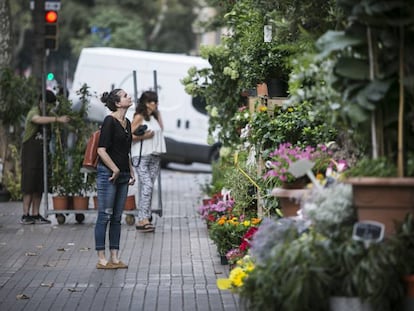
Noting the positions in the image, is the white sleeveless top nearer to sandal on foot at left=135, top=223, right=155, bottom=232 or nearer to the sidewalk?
sandal on foot at left=135, top=223, right=155, bottom=232

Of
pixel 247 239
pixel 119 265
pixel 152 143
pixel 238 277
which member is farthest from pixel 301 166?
pixel 152 143

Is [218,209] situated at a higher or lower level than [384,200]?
lower

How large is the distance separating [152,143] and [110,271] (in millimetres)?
3685

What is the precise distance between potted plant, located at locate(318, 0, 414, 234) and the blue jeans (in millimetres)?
4048

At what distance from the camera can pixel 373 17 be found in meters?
7.15

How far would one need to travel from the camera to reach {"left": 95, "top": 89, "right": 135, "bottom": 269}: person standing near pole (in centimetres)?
1097

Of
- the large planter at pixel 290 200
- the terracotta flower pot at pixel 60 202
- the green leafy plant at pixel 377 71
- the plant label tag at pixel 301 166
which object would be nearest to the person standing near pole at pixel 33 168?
the terracotta flower pot at pixel 60 202

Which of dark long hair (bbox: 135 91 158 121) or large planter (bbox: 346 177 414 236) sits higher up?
dark long hair (bbox: 135 91 158 121)

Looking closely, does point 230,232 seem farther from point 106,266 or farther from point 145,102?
point 145,102

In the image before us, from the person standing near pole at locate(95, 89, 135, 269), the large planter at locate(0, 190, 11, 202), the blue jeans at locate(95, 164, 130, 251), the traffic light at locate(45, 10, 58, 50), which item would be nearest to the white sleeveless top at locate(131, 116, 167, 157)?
the person standing near pole at locate(95, 89, 135, 269)

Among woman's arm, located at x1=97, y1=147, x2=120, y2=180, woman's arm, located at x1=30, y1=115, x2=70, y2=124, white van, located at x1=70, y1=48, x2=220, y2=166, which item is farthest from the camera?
white van, located at x1=70, y1=48, x2=220, y2=166

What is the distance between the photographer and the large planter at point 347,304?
693cm

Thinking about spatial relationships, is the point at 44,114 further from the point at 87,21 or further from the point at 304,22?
the point at 87,21

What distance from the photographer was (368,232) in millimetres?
6969
